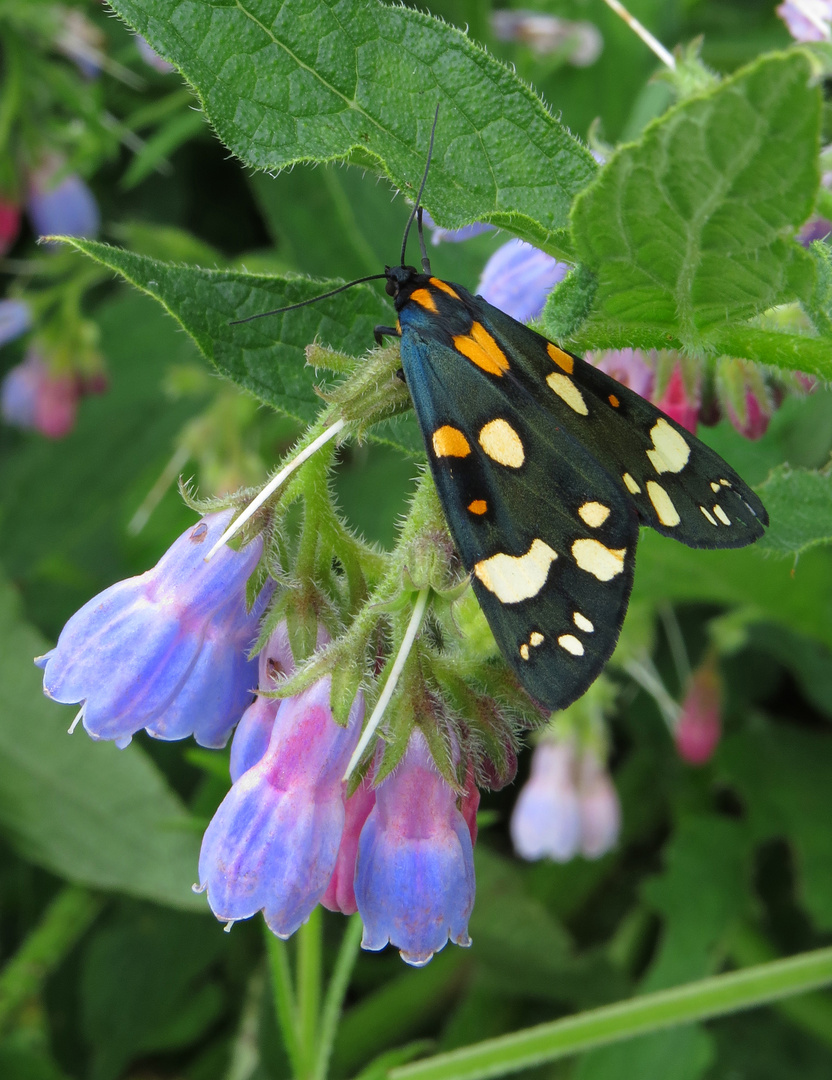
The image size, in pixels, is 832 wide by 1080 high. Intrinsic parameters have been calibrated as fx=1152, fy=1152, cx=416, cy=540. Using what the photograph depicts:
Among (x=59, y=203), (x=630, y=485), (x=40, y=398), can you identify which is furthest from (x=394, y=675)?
(x=59, y=203)

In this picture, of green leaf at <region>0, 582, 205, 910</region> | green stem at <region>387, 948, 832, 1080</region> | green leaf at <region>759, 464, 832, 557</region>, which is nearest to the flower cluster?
green leaf at <region>759, 464, 832, 557</region>

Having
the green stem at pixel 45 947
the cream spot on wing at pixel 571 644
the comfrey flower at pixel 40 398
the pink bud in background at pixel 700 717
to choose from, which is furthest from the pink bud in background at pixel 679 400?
the comfrey flower at pixel 40 398

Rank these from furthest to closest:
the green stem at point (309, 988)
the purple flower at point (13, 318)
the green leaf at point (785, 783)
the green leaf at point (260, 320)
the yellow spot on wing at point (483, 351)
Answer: the purple flower at point (13, 318) → the green leaf at point (785, 783) → the green stem at point (309, 988) → the green leaf at point (260, 320) → the yellow spot on wing at point (483, 351)

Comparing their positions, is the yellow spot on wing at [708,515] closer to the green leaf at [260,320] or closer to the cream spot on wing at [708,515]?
the cream spot on wing at [708,515]

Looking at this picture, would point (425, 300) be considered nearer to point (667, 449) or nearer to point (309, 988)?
point (667, 449)

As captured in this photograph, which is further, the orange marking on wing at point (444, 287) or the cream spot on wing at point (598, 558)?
the orange marking on wing at point (444, 287)

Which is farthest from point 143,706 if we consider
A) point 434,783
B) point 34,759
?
point 34,759

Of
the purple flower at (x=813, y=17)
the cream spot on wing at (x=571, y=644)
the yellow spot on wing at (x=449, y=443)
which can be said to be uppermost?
the purple flower at (x=813, y=17)
